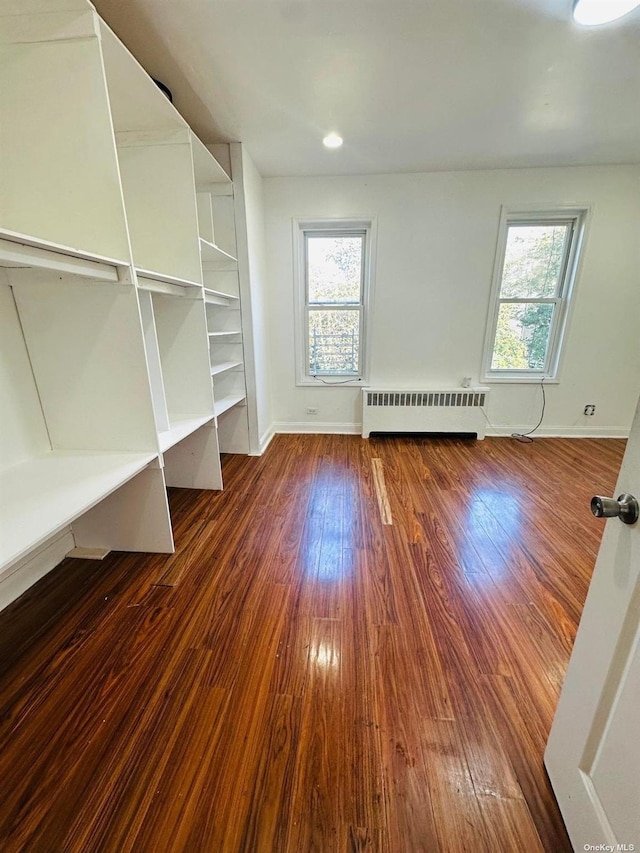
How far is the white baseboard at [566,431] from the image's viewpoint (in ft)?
11.8

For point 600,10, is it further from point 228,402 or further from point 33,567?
point 33,567

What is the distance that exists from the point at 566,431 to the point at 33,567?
184 inches

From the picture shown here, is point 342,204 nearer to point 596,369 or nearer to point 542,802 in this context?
point 596,369

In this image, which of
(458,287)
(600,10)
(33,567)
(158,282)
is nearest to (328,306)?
(458,287)

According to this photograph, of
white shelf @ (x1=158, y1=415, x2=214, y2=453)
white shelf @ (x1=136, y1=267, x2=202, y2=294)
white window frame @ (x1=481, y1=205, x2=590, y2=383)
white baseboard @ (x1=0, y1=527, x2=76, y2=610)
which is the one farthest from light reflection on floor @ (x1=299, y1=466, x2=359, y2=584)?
white window frame @ (x1=481, y1=205, x2=590, y2=383)

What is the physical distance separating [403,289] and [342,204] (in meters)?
1.02

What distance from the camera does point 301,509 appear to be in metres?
2.22

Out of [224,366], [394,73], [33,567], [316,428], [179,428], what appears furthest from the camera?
[316,428]

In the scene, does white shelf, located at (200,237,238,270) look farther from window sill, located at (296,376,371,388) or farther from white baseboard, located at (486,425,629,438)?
white baseboard, located at (486,425,629,438)

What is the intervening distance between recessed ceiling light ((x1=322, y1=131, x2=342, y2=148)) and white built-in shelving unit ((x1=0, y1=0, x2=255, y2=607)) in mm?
975

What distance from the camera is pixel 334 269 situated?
3467 mm

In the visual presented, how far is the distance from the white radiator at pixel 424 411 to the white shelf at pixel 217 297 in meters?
1.60

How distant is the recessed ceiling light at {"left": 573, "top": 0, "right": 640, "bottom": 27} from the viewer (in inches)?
54.4

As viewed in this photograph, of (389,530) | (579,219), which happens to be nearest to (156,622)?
(389,530)
